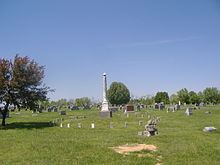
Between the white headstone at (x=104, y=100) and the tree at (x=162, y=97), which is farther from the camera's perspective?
the tree at (x=162, y=97)

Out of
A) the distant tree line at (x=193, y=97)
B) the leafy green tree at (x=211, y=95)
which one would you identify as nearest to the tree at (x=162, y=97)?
the distant tree line at (x=193, y=97)

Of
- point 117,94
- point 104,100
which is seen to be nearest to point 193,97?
point 117,94

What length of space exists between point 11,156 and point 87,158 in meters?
3.80

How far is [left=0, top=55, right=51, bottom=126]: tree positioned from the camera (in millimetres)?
36750

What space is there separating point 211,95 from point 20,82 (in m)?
87.6

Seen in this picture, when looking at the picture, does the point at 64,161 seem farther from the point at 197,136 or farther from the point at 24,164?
the point at 197,136

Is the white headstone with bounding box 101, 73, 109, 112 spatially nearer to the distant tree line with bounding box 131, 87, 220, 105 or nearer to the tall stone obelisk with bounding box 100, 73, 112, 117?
the tall stone obelisk with bounding box 100, 73, 112, 117

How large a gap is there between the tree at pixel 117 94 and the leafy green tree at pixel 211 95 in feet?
82.2

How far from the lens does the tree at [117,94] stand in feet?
403

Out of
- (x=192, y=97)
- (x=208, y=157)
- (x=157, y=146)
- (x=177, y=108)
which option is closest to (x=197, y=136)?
(x=157, y=146)

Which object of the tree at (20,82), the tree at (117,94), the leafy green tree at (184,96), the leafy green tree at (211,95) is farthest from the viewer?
the tree at (117,94)

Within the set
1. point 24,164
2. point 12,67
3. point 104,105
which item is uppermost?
point 12,67

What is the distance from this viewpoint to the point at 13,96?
124ft

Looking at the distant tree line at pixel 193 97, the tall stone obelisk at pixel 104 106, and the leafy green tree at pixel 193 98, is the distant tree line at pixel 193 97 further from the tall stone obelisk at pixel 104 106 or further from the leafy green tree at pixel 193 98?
the tall stone obelisk at pixel 104 106
